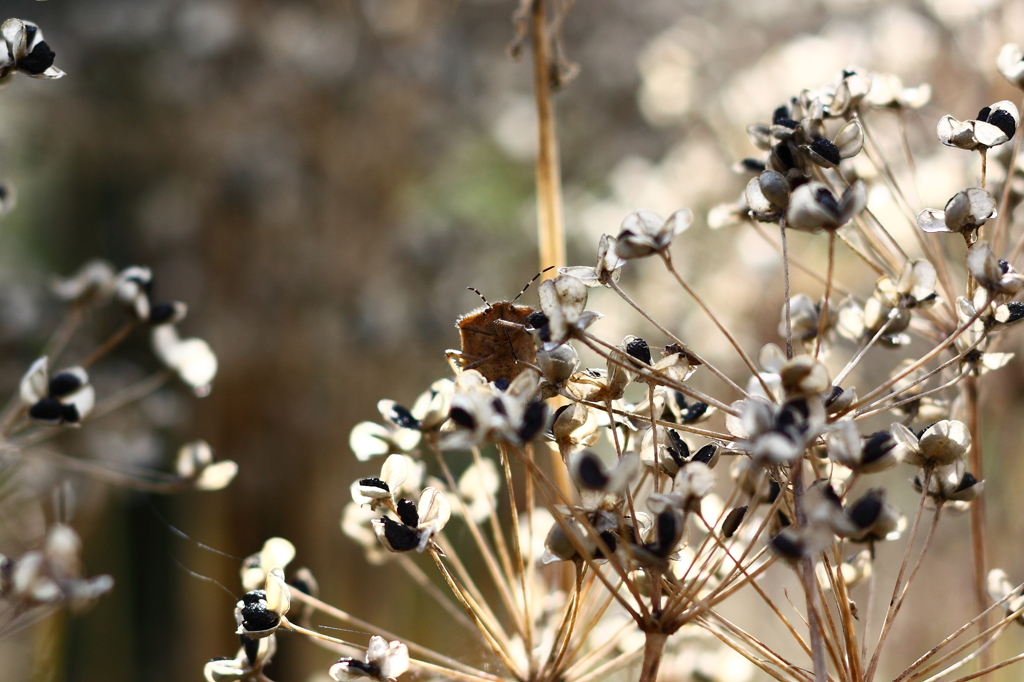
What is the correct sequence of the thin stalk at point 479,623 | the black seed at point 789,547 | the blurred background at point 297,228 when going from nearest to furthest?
1. the black seed at point 789,547
2. the thin stalk at point 479,623
3. the blurred background at point 297,228

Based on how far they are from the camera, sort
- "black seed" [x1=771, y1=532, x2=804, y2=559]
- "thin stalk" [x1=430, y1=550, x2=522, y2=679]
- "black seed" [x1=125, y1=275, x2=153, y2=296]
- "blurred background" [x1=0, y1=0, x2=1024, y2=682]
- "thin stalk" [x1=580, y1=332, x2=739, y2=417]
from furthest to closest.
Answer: "blurred background" [x1=0, y1=0, x2=1024, y2=682]
"black seed" [x1=125, y1=275, x2=153, y2=296]
"thin stalk" [x1=430, y1=550, x2=522, y2=679]
"thin stalk" [x1=580, y1=332, x2=739, y2=417]
"black seed" [x1=771, y1=532, x2=804, y2=559]

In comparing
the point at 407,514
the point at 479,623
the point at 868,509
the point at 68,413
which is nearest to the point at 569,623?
the point at 479,623

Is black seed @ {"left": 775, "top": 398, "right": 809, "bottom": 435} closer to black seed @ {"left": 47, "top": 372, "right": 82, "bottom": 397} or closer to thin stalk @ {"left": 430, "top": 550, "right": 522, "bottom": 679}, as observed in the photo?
thin stalk @ {"left": 430, "top": 550, "right": 522, "bottom": 679}

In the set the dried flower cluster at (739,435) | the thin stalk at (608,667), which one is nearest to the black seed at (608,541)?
the dried flower cluster at (739,435)

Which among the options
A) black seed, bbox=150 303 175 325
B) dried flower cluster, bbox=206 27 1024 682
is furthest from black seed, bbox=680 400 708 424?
black seed, bbox=150 303 175 325

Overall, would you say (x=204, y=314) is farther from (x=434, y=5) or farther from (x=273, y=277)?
(x=434, y=5)

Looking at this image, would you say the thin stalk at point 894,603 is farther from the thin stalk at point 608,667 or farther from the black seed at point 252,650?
the black seed at point 252,650
